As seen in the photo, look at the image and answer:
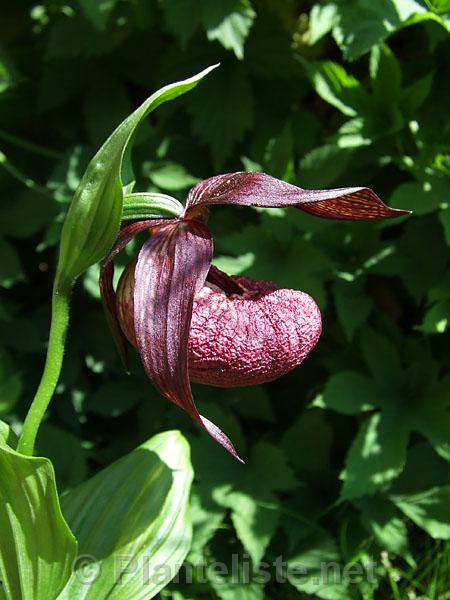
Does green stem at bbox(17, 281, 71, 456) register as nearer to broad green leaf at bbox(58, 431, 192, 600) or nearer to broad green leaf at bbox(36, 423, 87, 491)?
broad green leaf at bbox(58, 431, 192, 600)

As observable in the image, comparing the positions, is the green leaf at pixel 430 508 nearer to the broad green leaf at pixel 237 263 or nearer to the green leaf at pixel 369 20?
the broad green leaf at pixel 237 263

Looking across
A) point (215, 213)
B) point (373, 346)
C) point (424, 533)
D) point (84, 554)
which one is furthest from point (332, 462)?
point (84, 554)

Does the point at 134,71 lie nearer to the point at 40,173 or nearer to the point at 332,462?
the point at 40,173

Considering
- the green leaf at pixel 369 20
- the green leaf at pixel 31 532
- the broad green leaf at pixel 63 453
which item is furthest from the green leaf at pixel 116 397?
the green leaf at pixel 369 20

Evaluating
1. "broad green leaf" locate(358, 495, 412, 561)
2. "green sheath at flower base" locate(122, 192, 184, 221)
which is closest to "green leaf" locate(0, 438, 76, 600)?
"green sheath at flower base" locate(122, 192, 184, 221)

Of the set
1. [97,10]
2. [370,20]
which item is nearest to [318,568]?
[370,20]

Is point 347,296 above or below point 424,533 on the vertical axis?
above
